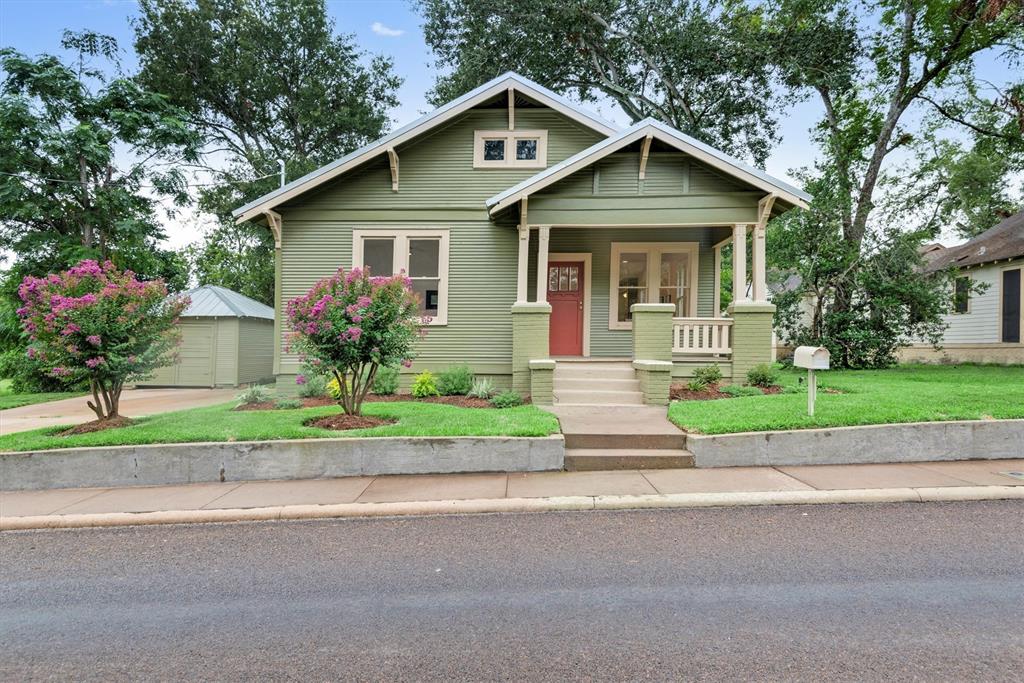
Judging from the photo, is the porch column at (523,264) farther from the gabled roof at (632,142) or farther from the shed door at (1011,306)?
→ the shed door at (1011,306)

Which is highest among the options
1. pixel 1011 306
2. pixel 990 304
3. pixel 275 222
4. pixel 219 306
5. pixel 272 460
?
pixel 275 222

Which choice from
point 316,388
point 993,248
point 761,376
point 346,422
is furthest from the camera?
point 993,248

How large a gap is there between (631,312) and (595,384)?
2.30m

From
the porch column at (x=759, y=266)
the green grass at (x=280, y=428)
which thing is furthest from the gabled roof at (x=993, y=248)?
the green grass at (x=280, y=428)

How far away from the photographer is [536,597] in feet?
10.3

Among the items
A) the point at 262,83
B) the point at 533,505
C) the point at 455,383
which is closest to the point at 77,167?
the point at 262,83

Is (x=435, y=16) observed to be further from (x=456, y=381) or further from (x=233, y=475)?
(x=233, y=475)

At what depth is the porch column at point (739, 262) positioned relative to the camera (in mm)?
9359

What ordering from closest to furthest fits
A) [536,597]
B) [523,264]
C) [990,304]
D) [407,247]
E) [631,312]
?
[536,597], [523,264], [631,312], [407,247], [990,304]

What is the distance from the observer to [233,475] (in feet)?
19.0

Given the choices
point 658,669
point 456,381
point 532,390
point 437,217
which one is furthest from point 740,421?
point 437,217

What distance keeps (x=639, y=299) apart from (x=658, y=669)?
9.67m

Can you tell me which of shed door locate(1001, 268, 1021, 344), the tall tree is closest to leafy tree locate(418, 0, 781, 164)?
the tall tree

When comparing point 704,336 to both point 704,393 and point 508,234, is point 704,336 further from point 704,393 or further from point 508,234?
point 508,234
